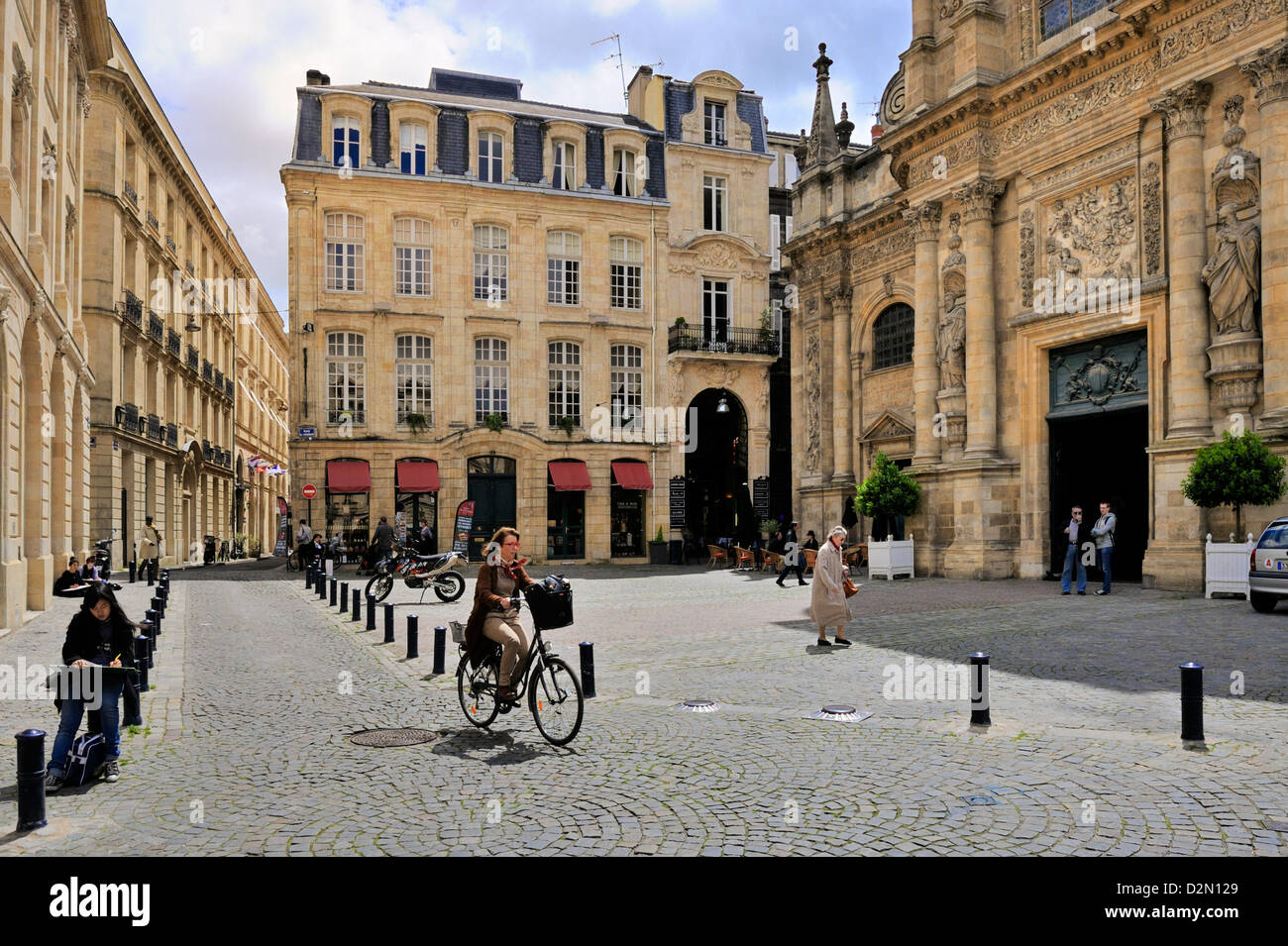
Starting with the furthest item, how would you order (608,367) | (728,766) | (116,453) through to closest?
(608,367) < (116,453) < (728,766)

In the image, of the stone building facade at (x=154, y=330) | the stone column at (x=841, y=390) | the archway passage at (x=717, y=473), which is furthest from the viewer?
the archway passage at (x=717, y=473)

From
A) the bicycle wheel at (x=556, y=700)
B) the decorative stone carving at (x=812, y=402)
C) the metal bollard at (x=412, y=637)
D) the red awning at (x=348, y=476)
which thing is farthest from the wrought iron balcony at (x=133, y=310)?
the bicycle wheel at (x=556, y=700)

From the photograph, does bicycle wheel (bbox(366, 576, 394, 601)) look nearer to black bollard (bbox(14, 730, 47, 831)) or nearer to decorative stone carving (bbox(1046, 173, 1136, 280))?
black bollard (bbox(14, 730, 47, 831))

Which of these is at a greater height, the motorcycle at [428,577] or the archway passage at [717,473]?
the archway passage at [717,473]

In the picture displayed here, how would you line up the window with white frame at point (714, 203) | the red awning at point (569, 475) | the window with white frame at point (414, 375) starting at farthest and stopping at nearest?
the window with white frame at point (714, 203) → the red awning at point (569, 475) → the window with white frame at point (414, 375)

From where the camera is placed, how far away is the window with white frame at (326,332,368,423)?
3394 cm

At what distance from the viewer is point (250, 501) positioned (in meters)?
54.9

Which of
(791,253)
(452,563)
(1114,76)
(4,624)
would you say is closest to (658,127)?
(791,253)

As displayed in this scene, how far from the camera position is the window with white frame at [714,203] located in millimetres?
38875

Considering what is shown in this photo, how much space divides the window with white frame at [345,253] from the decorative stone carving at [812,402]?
15675 millimetres

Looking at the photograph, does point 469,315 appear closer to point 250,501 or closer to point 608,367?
point 608,367

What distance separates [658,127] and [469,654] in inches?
1360

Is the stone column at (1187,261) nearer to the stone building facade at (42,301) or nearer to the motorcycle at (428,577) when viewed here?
the motorcycle at (428,577)

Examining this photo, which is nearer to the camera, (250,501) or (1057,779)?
(1057,779)
